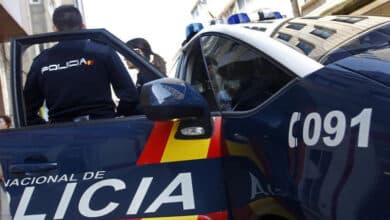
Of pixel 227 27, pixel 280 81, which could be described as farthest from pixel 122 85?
pixel 280 81

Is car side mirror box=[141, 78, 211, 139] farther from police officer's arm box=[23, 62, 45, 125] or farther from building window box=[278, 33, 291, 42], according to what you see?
police officer's arm box=[23, 62, 45, 125]

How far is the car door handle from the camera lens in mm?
2098

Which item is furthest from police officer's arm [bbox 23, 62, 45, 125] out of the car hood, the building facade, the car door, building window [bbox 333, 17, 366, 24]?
the building facade

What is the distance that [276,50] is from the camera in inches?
79.0

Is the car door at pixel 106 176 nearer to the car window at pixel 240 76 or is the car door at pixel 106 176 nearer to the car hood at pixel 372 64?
the car window at pixel 240 76

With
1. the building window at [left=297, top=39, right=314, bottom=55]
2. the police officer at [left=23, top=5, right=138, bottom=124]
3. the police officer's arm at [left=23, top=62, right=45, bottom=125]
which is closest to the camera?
the building window at [left=297, top=39, right=314, bottom=55]

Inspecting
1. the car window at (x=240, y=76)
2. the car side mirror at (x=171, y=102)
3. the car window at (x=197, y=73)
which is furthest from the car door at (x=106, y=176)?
the car window at (x=197, y=73)

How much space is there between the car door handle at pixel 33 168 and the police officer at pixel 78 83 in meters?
0.41

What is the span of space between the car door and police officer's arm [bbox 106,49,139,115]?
0.50 m

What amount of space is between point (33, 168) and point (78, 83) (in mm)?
516

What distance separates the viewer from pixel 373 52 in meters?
1.75

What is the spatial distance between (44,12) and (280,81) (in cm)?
2246

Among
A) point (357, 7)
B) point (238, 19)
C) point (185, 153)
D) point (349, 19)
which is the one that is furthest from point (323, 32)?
point (357, 7)

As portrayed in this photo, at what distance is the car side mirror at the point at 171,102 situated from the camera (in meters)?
1.98
